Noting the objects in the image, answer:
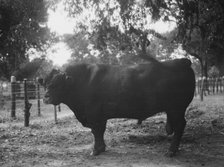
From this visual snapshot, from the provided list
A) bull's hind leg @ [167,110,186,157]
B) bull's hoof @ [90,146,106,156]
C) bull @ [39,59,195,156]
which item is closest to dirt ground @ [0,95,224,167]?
bull's hoof @ [90,146,106,156]

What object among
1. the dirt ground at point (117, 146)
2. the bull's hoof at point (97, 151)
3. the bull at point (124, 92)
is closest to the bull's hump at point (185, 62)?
the bull at point (124, 92)

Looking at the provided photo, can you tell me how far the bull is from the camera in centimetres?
679

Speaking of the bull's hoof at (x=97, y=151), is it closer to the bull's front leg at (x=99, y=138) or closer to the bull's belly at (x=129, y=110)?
the bull's front leg at (x=99, y=138)

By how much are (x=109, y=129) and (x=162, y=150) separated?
325 cm

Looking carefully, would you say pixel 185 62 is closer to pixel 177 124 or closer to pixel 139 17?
pixel 177 124

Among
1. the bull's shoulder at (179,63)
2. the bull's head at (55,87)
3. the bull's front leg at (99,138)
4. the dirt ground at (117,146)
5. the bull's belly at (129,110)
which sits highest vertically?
the bull's shoulder at (179,63)

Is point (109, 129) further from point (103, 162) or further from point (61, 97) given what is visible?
point (103, 162)

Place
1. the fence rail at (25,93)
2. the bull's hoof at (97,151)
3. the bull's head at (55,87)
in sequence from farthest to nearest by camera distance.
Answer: the fence rail at (25,93) < the bull's head at (55,87) < the bull's hoof at (97,151)

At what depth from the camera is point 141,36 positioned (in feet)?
37.6

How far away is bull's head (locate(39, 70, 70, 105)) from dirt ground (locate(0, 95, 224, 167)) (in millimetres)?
1142

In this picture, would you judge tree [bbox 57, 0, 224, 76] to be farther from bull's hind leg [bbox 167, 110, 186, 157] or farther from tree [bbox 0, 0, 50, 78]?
bull's hind leg [bbox 167, 110, 186, 157]

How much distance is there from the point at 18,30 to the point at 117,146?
6949mm

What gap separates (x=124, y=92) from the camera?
278 inches

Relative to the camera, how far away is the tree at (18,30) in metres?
10.2
